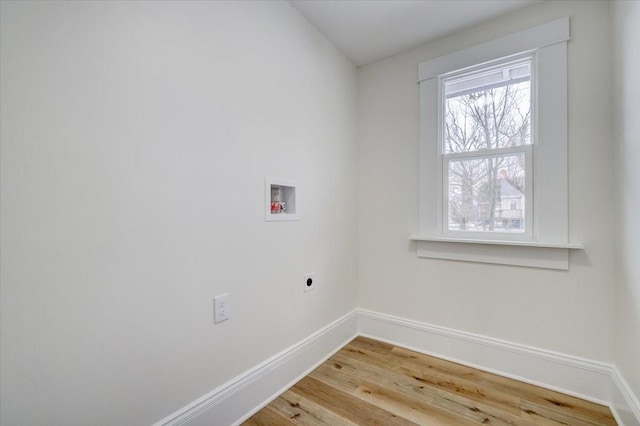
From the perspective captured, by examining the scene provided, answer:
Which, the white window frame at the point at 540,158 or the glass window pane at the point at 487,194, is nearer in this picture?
the white window frame at the point at 540,158

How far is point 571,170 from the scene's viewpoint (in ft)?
5.73

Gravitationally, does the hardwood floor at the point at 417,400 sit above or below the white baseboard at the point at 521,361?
below

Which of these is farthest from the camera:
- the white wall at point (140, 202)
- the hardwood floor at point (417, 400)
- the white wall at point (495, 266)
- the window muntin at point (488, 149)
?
the window muntin at point (488, 149)

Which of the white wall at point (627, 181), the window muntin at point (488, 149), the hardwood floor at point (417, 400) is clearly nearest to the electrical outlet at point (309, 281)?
the hardwood floor at point (417, 400)

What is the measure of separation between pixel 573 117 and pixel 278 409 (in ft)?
8.09

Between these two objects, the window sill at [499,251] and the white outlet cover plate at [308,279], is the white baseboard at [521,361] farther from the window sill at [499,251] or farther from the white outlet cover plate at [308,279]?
the white outlet cover plate at [308,279]

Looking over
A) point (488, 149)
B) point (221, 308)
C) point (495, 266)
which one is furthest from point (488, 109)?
point (221, 308)

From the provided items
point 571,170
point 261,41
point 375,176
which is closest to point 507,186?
point 571,170

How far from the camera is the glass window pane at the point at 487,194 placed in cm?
194

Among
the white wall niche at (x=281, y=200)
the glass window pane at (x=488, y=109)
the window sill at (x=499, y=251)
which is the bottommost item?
the window sill at (x=499, y=251)

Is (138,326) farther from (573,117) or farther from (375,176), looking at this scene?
(573,117)

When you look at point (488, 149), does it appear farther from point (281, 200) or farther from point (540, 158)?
point (281, 200)

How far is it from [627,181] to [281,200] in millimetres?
1874

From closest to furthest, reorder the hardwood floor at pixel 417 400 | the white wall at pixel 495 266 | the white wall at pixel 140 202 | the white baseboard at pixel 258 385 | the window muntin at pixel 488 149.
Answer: the white wall at pixel 140 202 < the white baseboard at pixel 258 385 < the hardwood floor at pixel 417 400 < the white wall at pixel 495 266 < the window muntin at pixel 488 149
